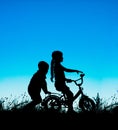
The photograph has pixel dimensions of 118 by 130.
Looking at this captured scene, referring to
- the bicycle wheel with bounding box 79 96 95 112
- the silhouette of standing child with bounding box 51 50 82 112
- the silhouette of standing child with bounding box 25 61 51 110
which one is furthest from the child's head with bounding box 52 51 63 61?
the bicycle wheel with bounding box 79 96 95 112

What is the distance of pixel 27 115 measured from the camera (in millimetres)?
6395

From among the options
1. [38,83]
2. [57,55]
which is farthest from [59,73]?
[38,83]

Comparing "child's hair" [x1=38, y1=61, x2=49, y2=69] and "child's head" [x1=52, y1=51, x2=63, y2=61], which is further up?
"child's head" [x1=52, y1=51, x2=63, y2=61]

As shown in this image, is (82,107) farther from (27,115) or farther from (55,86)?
(27,115)

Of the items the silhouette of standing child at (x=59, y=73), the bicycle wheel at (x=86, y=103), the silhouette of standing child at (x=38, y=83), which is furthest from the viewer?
the bicycle wheel at (x=86, y=103)

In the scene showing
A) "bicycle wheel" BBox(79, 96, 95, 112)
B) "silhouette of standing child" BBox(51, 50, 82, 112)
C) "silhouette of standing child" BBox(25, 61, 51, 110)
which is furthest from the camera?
"bicycle wheel" BBox(79, 96, 95, 112)

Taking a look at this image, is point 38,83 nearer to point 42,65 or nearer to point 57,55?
point 42,65

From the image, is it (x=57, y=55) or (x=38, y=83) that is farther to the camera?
(x=57, y=55)

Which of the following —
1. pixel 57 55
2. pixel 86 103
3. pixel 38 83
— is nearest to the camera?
pixel 38 83

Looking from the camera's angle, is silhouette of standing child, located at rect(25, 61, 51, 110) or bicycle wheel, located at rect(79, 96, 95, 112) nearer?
silhouette of standing child, located at rect(25, 61, 51, 110)

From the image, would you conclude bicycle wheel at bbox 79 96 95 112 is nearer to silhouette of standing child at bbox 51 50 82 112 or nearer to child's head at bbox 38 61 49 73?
silhouette of standing child at bbox 51 50 82 112

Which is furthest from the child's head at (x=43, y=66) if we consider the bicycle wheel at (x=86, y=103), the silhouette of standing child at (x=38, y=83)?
the bicycle wheel at (x=86, y=103)

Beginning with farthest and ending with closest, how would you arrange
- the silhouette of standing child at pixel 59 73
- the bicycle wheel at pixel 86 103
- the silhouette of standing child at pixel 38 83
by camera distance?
the bicycle wheel at pixel 86 103
the silhouette of standing child at pixel 59 73
the silhouette of standing child at pixel 38 83

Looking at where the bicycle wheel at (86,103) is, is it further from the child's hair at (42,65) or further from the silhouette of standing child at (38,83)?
the child's hair at (42,65)
